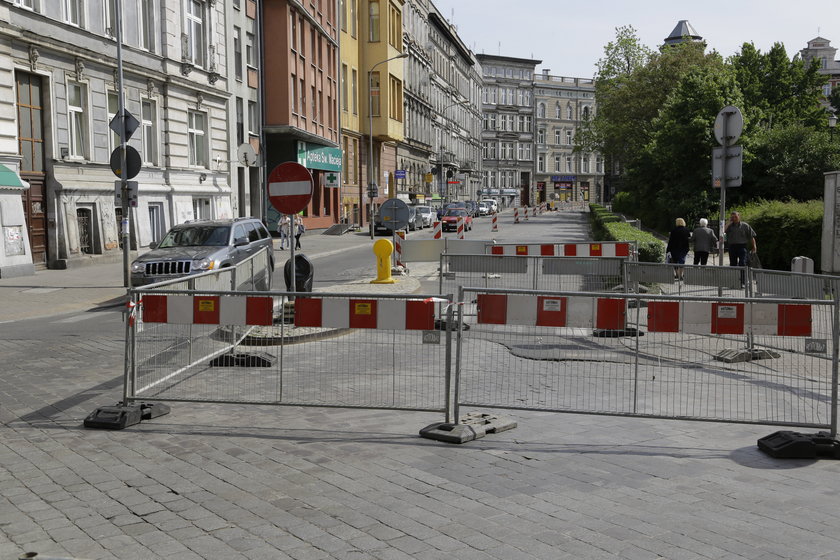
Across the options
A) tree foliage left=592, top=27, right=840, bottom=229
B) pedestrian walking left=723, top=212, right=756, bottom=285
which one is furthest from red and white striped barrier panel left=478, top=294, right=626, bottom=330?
tree foliage left=592, top=27, right=840, bottom=229

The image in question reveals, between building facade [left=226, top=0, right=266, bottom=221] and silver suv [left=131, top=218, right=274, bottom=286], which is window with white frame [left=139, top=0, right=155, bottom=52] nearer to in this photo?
building facade [left=226, top=0, right=266, bottom=221]

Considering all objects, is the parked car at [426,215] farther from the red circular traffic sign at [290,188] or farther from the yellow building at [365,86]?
the red circular traffic sign at [290,188]

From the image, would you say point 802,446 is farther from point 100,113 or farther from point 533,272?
point 100,113

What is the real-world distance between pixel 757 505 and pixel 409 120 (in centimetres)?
6787

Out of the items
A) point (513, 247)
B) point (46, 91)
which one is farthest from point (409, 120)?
point (513, 247)

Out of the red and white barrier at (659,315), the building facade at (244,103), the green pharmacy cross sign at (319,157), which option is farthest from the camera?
the green pharmacy cross sign at (319,157)

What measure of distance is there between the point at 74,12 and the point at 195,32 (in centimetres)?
923

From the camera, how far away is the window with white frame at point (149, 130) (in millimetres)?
30078

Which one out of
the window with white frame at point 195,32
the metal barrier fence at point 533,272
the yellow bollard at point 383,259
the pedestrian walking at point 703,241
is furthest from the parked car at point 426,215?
the metal barrier fence at point 533,272

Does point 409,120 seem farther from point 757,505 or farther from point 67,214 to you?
point 757,505

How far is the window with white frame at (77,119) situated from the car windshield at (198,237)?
30.4 feet

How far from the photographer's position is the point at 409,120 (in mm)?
71938

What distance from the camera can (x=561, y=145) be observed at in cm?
13450

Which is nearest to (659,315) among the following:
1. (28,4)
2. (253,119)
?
(28,4)
